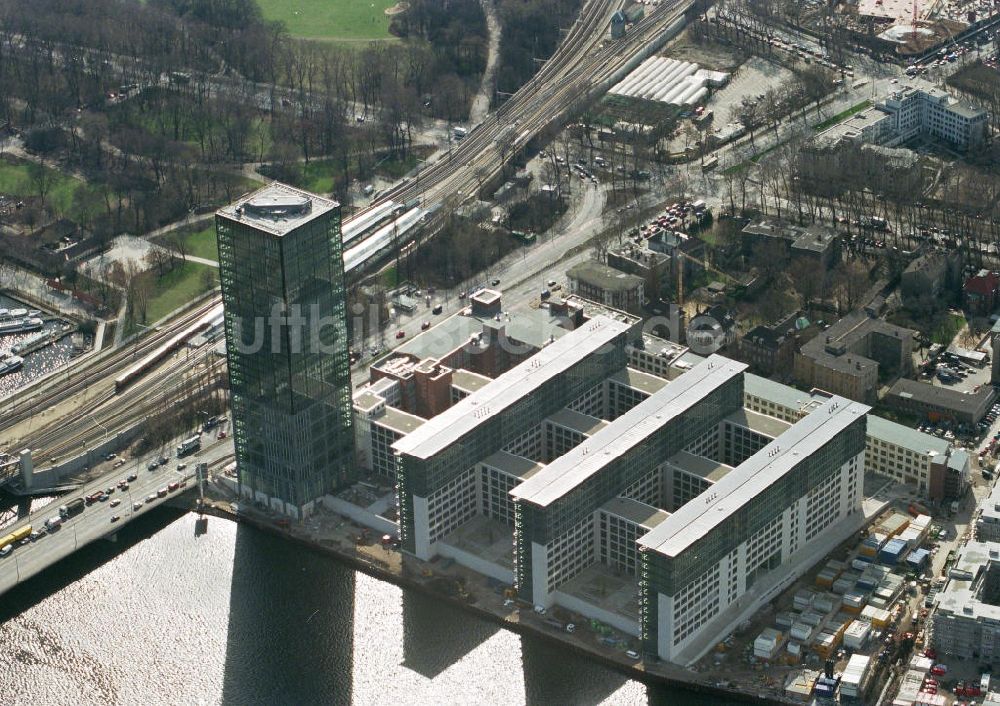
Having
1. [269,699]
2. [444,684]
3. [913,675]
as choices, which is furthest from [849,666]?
[269,699]

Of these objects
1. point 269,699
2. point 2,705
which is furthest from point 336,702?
point 2,705

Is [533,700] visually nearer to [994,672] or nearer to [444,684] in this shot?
[444,684]

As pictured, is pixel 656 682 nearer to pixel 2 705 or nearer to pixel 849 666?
pixel 849 666

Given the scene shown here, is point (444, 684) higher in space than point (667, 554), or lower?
lower

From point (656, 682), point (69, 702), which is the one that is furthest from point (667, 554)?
point (69, 702)

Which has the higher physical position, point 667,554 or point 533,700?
point 667,554

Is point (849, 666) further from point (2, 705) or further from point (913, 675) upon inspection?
point (2, 705)
